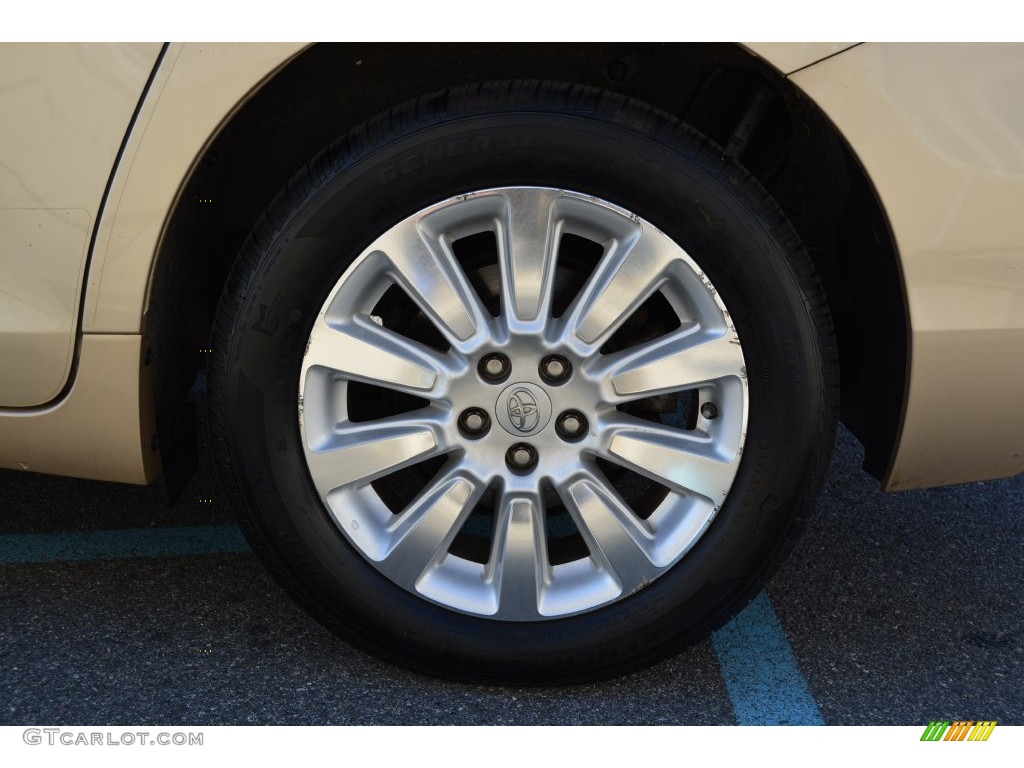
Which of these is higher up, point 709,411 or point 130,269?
point 130,269

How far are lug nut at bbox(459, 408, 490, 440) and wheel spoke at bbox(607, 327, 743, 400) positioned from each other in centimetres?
21

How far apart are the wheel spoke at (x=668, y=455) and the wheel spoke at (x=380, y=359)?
31 centimetres

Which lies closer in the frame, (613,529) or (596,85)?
(613,529)

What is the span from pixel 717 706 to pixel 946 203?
0.87m

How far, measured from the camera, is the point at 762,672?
1925 mm

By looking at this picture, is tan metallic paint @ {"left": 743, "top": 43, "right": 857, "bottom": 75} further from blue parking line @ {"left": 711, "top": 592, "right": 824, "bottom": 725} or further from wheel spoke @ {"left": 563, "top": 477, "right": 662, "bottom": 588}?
blue parking line @ {"left": 711, "top": 592, "right": 824, "bottom": 725}

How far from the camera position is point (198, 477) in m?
2.67

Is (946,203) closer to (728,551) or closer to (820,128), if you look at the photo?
(820,128)

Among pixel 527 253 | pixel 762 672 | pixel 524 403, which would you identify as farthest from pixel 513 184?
pixel 762 672

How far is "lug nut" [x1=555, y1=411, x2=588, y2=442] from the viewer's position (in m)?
1.77

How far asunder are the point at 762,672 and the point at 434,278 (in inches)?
35.1

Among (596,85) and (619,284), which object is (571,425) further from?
(596,85)

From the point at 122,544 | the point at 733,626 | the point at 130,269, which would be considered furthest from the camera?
the point at 122,544
